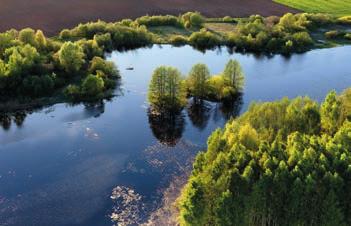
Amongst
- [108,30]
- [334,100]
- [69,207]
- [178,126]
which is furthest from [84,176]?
[108,30]

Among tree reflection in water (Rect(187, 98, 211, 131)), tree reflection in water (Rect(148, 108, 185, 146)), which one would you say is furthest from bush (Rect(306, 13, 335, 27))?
tree reflection in water (Rect(148, 108, 185, 146))

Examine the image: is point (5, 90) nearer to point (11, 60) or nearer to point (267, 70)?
point (11, 60)

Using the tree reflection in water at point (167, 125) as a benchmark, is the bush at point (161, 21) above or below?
above

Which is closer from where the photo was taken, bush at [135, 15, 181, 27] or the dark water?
the dark water

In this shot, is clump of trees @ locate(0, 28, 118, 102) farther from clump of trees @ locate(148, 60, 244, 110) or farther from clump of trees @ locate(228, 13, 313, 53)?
clump of trees @ locate(228, 13, 313, 53)

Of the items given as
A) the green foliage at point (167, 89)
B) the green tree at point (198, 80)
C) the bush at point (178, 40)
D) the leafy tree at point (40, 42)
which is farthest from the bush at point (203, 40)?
the green foliage at point (167, 89)

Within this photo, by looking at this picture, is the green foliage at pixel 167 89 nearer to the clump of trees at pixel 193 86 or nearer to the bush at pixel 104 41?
the clump of trees at pixel 193 86

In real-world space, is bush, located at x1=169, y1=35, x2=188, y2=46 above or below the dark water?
above
